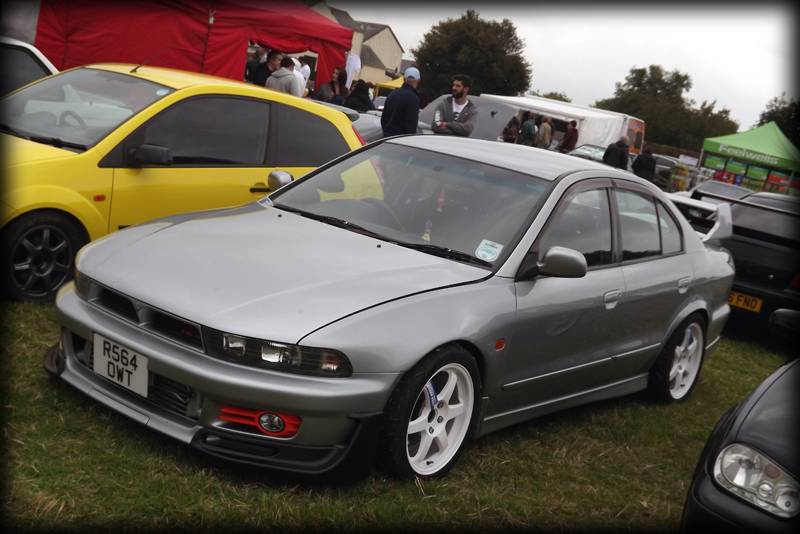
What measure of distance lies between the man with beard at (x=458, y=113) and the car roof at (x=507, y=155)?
5.81 m

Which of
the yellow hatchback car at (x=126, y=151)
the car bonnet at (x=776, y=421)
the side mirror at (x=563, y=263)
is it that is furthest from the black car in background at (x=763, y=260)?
the car bonnet at (x=776, y=421)

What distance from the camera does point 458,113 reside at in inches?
455

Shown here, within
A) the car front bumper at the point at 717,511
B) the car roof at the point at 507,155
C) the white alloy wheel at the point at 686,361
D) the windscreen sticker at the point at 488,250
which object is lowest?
the white alloy wheel at the point at 686,361

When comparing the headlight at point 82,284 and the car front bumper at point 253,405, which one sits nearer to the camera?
the car front bumper at point 253,405

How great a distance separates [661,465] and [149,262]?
9.49 feet

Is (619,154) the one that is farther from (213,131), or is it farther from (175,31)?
(213,131)

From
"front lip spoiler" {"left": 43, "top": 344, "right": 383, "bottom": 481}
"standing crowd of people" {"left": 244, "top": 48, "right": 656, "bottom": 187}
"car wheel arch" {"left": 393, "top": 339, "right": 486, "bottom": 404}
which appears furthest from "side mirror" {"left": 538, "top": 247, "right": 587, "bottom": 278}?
"standing crowd of people" {"left": 244, "top": 48, "right": 656, "bottom": 187}

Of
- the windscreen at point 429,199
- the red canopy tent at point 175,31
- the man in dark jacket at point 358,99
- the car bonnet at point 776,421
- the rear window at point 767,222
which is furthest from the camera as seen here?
the man in dark jacket at point 358,99

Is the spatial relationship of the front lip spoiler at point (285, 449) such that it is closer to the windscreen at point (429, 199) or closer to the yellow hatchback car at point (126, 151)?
the windscreen at point (429, 199)

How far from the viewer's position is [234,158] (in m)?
6.34

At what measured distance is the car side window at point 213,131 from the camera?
19.7 feet

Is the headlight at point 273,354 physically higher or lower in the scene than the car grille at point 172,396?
higher

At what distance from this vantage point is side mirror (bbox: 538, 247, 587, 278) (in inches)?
168

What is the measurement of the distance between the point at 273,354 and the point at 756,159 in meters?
32.1
